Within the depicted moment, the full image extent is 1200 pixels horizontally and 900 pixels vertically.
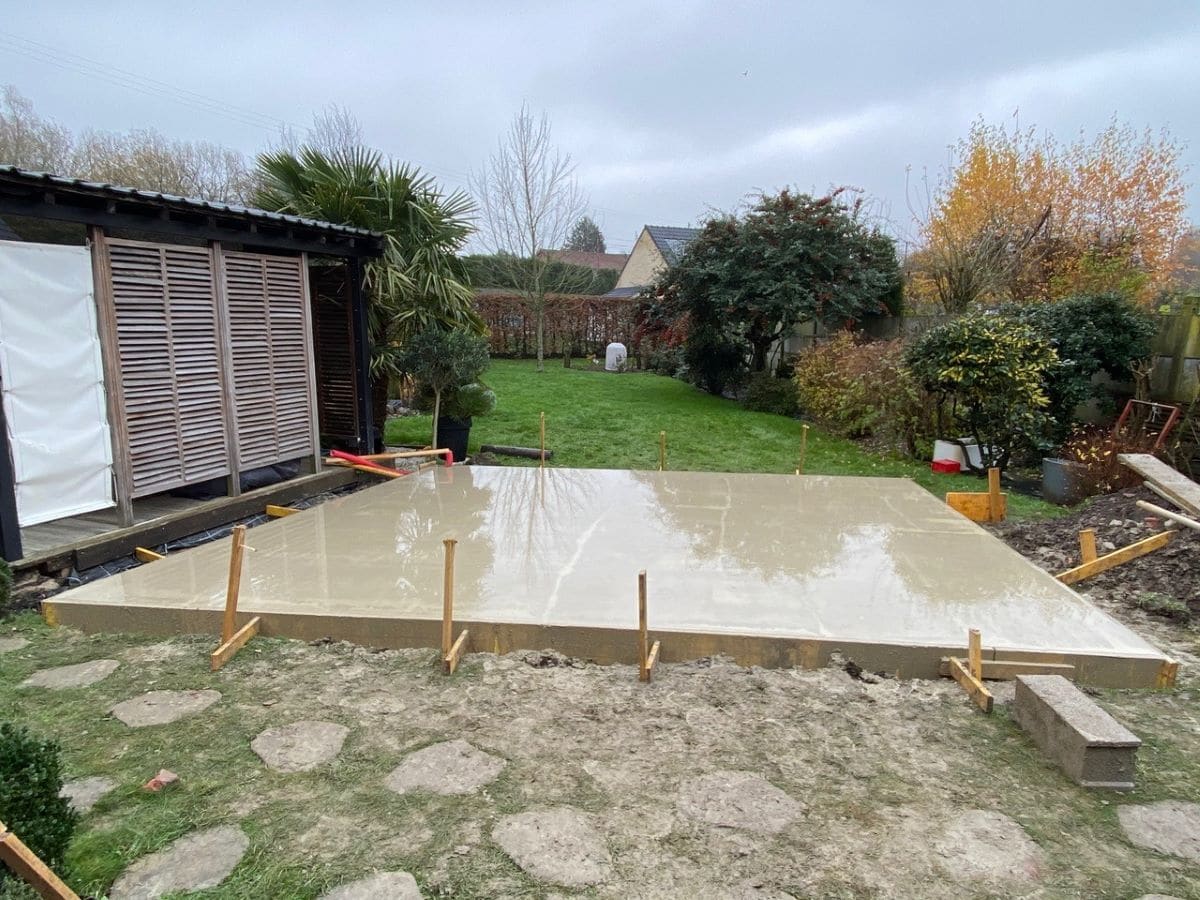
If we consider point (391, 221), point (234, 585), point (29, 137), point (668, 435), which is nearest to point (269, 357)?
point (391, 221)

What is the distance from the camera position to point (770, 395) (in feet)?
38.0

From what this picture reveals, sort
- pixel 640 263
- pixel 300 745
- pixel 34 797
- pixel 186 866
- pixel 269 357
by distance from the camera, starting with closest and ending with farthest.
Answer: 1. pixel 34 797
2. pixel 186 866
3. pixel 300 745
4. pixel 269 357
5. pixel 640 263

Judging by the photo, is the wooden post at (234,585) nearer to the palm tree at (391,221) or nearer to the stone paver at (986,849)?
the stone paver at (986,849)

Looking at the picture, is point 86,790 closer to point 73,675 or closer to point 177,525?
point 73,675

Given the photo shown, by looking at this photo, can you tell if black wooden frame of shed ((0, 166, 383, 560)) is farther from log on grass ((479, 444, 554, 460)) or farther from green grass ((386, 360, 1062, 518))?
green grass ((386, 360, 1062, 518))

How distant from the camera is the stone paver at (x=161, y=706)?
8.27ft

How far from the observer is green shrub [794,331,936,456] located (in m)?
8.02

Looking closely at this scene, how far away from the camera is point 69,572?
4145 millimetres

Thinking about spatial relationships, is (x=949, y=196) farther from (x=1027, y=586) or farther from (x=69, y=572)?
(x=69, y=572)

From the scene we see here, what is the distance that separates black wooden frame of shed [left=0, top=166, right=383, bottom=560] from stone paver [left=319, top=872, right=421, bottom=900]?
342 centimetres

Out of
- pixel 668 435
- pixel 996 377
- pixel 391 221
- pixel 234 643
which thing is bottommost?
pixel 234 643

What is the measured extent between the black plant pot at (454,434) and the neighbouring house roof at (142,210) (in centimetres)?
217

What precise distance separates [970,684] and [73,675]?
142 inches

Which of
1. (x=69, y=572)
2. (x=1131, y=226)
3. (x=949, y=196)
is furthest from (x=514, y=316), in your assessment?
(x=69, y=572)
